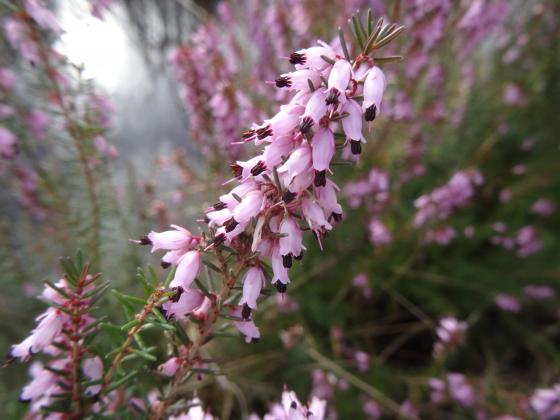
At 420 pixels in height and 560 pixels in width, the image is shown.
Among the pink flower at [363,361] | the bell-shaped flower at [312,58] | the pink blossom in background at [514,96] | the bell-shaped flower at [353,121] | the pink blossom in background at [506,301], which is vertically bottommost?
the bell-shaped flower at [353,121]

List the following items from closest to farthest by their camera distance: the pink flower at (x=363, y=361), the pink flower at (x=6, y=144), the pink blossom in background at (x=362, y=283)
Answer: the pink flower at (x=6, y=144) < the pink flower at (x=363, y=361) < the pink blossom in background at (x=362, y=283)

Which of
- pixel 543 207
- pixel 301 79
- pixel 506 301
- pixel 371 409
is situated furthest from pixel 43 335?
pixel 543 207

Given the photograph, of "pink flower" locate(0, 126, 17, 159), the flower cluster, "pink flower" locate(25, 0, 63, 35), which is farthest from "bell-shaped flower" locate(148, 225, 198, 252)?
the flower cluster

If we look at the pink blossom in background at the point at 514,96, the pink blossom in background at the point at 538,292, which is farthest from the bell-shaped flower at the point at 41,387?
the pink blossom in background at the point at 514,96

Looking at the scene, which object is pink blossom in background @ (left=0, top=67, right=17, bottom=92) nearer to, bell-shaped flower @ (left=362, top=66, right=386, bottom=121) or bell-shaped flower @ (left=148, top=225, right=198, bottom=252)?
bell-shaped flower @ (left=148, top=225, right=198, bottom=252)

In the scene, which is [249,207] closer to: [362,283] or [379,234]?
[379,234]

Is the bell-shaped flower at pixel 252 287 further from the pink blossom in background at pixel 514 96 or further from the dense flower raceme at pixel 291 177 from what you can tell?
the pink blossom in background at pixel 514 96
